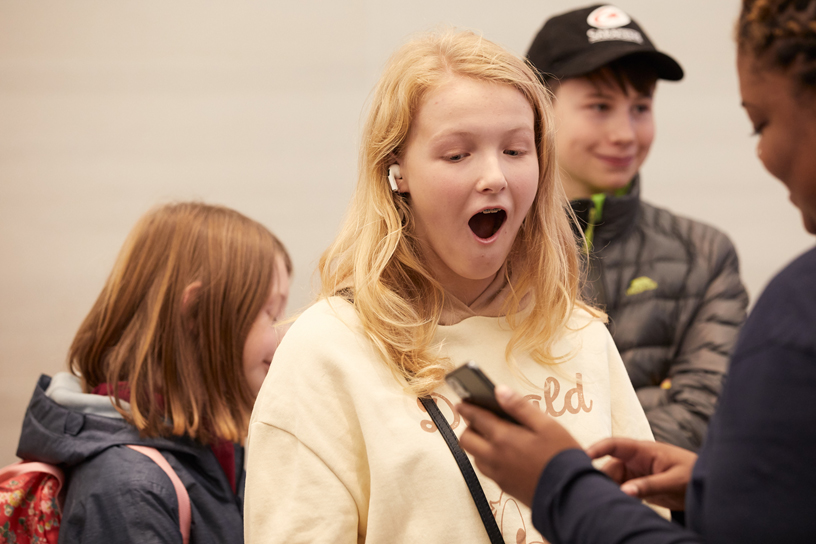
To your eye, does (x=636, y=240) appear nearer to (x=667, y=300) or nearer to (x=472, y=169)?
(x=667, y=300)

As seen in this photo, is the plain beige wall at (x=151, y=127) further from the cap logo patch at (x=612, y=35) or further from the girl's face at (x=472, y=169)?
the girl's face at (x=472, y=169)

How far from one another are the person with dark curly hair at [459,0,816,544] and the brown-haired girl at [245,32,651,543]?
0.86 feet

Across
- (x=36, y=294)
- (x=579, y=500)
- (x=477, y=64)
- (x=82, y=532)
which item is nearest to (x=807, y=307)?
(x=579, y=500)

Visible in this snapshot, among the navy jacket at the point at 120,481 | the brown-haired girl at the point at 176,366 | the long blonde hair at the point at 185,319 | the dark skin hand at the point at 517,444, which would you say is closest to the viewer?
the dark skin hand at the point at 517,444

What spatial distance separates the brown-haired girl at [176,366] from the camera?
151 centimetres

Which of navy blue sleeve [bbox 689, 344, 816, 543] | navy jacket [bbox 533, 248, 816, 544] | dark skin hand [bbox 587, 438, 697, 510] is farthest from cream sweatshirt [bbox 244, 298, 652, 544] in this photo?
navy blue sleeve [bbox 689, 344, 816, 543]

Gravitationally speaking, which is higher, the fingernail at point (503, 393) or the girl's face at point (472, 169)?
the girl's face at point (472, 169)

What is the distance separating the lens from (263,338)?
1.73 metres

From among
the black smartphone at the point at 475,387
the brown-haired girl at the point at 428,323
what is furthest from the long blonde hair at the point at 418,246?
the black smartphone at the point at 475,387

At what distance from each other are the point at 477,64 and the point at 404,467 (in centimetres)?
63

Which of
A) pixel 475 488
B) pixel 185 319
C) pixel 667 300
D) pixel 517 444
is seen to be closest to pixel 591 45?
pixel 667 300

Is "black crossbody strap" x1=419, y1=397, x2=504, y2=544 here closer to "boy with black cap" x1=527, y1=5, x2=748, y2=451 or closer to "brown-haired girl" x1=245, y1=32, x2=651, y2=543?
"brown-haired girl" x1=245, y1=32, x2=651, y2=543

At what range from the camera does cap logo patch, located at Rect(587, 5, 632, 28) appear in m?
2.12

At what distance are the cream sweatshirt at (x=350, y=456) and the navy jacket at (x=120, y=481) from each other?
0.38 meters
